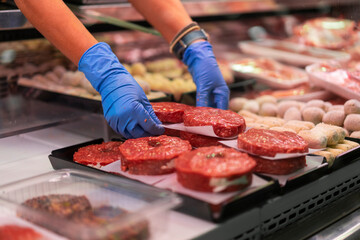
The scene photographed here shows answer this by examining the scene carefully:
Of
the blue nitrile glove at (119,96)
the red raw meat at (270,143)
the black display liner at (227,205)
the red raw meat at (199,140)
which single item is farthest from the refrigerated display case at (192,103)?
the red raw meat at (199,140)

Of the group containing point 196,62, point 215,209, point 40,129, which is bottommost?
point 40,129

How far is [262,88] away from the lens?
10.7 ft

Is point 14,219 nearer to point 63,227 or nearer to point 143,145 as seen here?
point 63,227

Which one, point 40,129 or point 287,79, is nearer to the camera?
point 40,129

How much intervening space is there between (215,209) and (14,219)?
0.59 m

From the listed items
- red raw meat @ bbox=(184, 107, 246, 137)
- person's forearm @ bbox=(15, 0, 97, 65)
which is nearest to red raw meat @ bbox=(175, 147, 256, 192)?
red raw meat @ bbox=(184, 107, 246, 137)

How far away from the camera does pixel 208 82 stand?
2430 millimetres

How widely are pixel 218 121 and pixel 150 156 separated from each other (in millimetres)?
376

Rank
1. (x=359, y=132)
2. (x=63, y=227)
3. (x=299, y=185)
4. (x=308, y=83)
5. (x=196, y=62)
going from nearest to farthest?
1. (x=63, y=227)
2. (x=299, y=185)
3. (x=359, y=132)
4. (x=196, y=62)
5. (x=308, y=83)

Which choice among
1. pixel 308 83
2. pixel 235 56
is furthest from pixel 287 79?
pixel 235 56

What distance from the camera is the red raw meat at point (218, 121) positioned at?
1833mm

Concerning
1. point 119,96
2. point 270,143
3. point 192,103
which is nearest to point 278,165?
point 270,143

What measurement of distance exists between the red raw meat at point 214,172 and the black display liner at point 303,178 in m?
0.13

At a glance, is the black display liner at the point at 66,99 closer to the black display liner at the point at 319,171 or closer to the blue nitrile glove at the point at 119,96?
the blue nitrile glove at the point at 119,96
